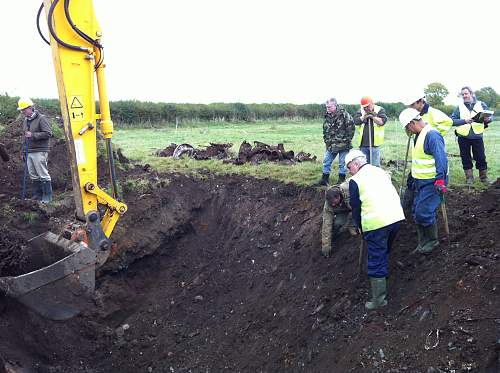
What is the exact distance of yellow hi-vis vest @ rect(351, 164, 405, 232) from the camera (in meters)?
5.48

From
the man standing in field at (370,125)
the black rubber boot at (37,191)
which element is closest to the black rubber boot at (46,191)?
the black rubber boot at (37,191)

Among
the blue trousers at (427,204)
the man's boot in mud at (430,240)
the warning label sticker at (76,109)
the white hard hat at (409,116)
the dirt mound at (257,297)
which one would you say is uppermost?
the warning label sticker at (76,109)

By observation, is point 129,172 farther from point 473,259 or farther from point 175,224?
point 473,259

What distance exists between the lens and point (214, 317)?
24.6ft

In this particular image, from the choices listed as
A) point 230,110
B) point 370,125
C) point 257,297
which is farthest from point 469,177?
point 230,110

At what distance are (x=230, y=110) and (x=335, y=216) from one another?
37250 millimetres

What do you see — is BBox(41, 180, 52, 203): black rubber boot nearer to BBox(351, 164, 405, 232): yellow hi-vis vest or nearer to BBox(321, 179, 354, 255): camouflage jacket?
BBox(321, 179, 354, 255): camouflage jacket

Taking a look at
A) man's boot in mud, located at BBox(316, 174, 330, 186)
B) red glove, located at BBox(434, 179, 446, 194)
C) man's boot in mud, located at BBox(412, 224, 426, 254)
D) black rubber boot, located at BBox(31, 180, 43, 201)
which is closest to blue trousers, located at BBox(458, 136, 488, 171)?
man's boot in mud, located at BBox(316, 174, 330, 186)

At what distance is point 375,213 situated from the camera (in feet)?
18.0

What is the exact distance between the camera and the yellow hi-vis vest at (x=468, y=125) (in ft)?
27.8

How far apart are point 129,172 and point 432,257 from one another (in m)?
7.52

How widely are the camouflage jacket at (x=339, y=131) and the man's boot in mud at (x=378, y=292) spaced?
4.02m

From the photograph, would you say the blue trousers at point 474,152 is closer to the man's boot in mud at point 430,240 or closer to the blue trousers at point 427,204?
the blue trousers at point 427,204

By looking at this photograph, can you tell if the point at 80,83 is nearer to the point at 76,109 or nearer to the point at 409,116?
the point at 76,109
